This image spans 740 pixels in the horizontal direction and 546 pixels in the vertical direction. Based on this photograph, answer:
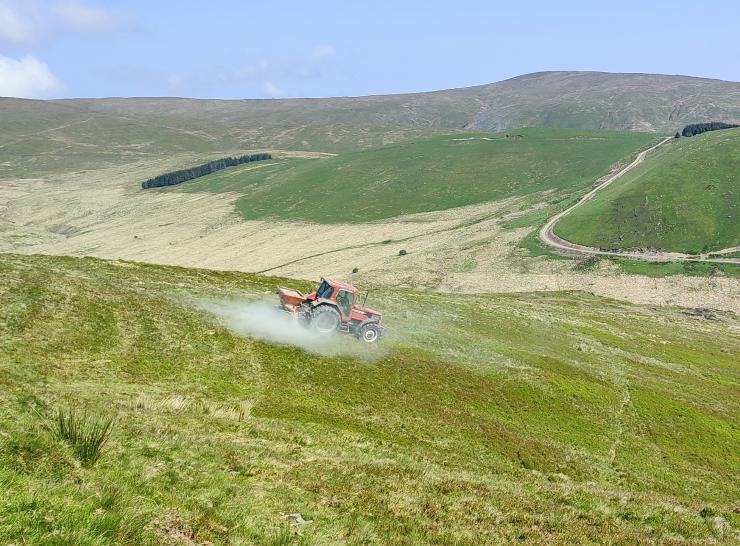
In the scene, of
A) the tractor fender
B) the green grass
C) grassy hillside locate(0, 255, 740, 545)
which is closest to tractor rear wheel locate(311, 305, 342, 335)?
the tractor fender

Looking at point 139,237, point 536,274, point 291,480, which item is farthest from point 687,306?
point 139,237

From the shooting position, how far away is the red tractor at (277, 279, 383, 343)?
32906 mm

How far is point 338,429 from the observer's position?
22156 mm

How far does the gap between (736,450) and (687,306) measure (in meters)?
64.3

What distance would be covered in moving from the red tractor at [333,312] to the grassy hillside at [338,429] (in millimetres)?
2341

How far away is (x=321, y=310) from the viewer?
108ft

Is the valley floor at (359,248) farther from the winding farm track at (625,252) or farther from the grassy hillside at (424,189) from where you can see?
the grassy hillside at (424,189)

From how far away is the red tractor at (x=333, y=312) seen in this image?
3291cm

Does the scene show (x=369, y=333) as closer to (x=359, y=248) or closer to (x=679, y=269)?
(x=679, y=269)

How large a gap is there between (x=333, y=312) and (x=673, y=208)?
11887cm

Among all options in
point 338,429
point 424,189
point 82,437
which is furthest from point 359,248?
point 82,437

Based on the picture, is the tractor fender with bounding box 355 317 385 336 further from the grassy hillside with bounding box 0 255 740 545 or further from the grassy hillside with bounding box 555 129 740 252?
the grassy hillside with bounding box 555 129 740 252

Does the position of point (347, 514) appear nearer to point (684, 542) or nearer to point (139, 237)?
point (684, 542)

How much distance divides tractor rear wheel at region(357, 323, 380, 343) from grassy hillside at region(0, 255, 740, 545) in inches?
68.1
